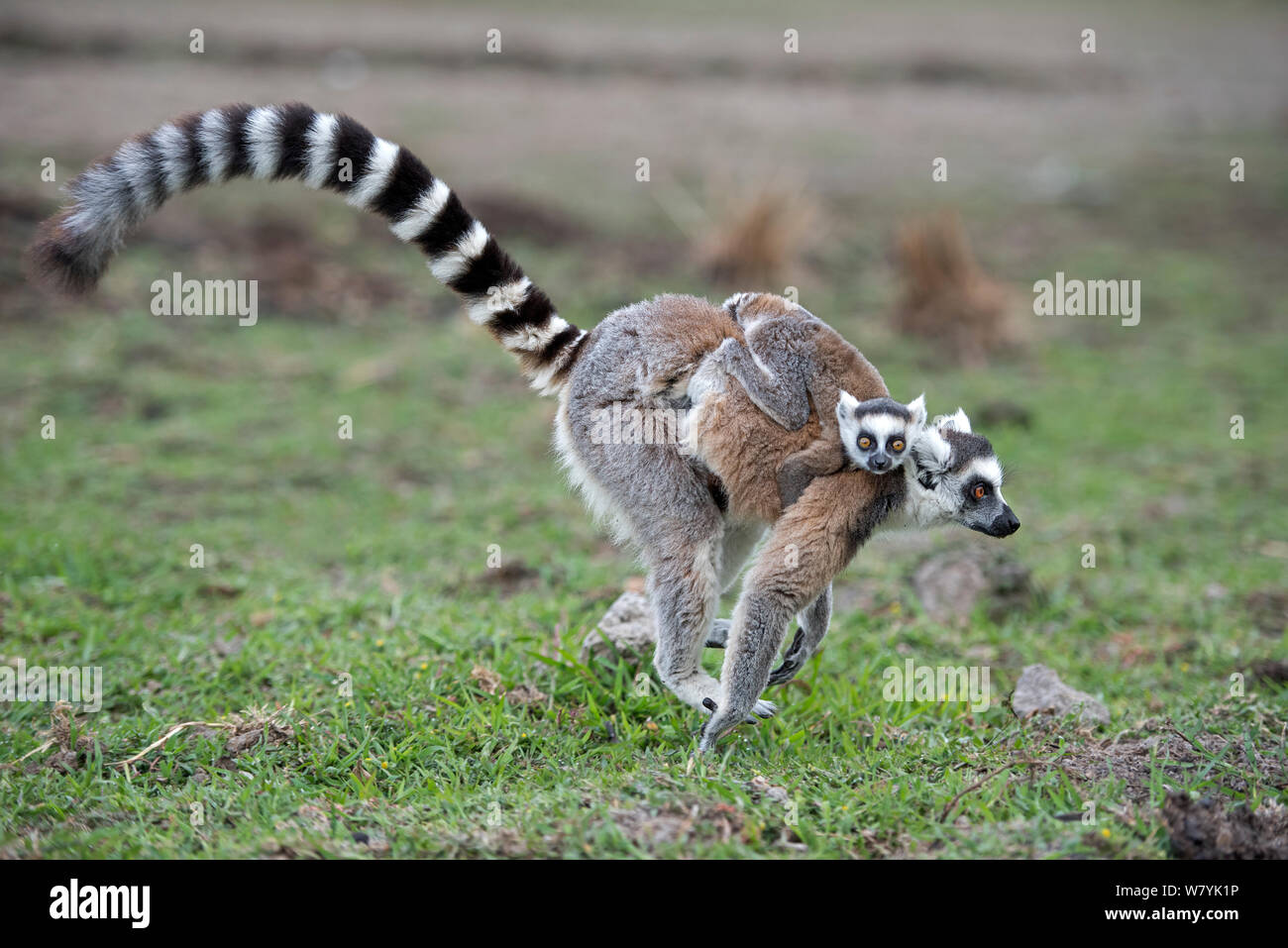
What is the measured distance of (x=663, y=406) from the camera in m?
5.23

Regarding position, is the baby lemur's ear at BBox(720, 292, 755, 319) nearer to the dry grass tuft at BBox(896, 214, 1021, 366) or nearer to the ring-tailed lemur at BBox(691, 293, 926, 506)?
the ring-tailed lemur at BBox(691, 293, 926, 506)

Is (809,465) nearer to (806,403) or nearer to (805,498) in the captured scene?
(805,498)

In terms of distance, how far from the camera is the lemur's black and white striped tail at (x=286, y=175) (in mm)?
4883

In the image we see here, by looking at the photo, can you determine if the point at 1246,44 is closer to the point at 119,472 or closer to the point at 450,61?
the point at 450,61

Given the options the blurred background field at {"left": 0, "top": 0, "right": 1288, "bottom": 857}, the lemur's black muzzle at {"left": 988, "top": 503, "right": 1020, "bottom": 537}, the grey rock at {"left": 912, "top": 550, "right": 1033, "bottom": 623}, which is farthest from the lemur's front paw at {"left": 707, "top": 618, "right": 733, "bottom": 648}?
the grey rock at {"left": 912, "top": 550, "right": 1033, "bottom": 623}

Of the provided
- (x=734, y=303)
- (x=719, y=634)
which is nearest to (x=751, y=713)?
(x=719, y=634)

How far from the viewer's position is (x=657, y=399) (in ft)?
17.1

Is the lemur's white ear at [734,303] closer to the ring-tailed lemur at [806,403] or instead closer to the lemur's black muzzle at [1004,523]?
the ring-tailed lemur at [806,403]

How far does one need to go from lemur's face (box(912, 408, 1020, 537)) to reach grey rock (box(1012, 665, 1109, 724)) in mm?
1058

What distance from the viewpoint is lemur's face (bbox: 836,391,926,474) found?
4816mm

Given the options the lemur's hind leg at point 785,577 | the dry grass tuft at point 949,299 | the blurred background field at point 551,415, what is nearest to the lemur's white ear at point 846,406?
the lemur's hind leg at point 785,577

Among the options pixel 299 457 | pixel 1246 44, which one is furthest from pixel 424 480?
pixel 1246 44
